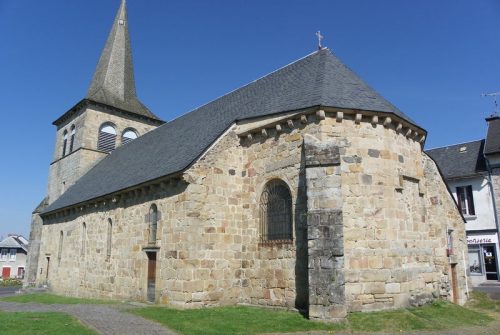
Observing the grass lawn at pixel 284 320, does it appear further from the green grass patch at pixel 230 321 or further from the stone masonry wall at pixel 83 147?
Answer: the stone masonry wall at pixel 83 147

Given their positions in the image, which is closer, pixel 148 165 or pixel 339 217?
pixel 339 217

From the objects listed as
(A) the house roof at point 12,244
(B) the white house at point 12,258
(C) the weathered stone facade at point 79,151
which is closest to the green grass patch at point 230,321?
(C) the weathered stone facade at point 79,151

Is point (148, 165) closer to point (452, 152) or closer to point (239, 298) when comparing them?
point (239, 298)

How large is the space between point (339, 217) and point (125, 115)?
919 inches

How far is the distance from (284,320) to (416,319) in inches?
132

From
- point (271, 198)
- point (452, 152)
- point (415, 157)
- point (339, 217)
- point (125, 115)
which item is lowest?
point (339, 217)

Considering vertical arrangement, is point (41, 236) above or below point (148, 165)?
below

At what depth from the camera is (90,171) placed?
86.3 feet

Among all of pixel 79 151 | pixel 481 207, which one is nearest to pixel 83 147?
pixel 79 151

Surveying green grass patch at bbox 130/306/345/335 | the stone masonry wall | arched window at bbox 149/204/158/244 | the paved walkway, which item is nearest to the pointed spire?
the stone masonry wall

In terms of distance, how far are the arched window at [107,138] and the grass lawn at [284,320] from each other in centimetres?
1924

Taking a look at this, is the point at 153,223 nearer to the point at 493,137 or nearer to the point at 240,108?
the point at 240,108

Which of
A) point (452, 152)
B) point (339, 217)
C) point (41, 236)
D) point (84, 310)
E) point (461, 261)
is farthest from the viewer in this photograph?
point (452, 152)

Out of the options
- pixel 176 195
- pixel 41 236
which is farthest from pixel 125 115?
pixel 176 195
